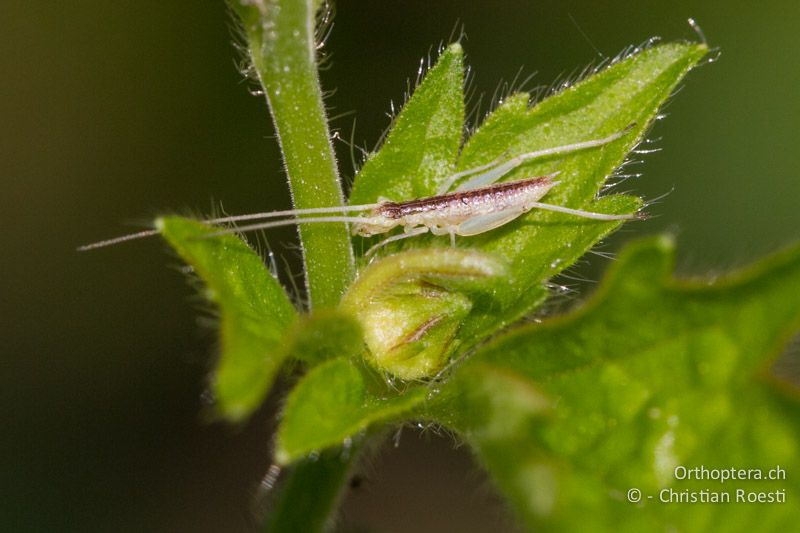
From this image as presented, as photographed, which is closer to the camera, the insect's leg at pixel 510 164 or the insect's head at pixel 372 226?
the insect's leg at pixel 510 164

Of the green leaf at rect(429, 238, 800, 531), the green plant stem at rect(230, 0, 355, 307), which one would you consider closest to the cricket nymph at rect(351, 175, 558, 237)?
the green plant stem at rect(230, 0, 355, 307)

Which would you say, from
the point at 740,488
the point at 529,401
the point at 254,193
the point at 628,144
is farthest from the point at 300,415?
the point at 254,193

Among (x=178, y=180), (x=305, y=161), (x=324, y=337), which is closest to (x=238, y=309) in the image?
(x=324, y=337)

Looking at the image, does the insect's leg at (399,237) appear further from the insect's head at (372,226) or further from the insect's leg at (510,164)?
the insect's leg at (510,164)

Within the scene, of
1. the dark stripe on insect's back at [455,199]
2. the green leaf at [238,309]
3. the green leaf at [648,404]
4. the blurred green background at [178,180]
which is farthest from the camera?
the blurred green background at [178,180]

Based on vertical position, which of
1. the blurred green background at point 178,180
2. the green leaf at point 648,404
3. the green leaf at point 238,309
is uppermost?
the green leaf at point 238,309

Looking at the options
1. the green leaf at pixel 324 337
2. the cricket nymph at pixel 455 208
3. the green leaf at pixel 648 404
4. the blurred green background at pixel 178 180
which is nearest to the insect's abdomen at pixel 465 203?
the cricket nymph at pixel 455 208
